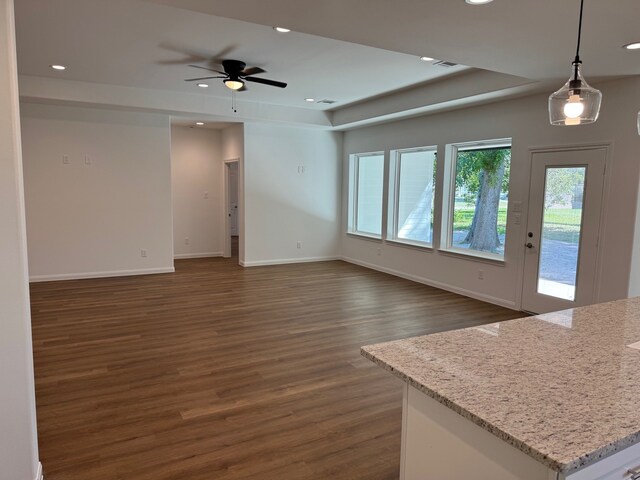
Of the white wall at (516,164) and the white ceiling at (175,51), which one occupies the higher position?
the white ceiling at (175,51)

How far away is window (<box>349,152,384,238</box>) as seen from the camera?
8.09 m

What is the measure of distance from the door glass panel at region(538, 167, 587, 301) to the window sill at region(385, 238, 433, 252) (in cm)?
194

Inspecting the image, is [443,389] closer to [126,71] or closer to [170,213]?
[126,71]

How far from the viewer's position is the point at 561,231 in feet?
16.1

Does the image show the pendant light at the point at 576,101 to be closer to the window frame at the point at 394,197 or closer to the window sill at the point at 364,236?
the window frame at the point at 394,197

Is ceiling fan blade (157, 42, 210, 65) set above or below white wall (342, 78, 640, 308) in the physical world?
above

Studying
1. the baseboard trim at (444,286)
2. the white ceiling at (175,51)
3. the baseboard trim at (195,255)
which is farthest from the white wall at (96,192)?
the baseboard trim at (444,286)

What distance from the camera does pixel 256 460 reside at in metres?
2.40

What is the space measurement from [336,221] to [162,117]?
388 cm

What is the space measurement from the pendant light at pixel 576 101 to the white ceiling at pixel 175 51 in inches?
102

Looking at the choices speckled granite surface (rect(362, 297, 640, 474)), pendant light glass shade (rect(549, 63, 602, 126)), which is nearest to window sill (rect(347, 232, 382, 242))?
pendant light glass shade (rect(549, 63, 602, 126))

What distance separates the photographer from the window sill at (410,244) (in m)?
6.85

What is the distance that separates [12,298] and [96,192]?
5.39m

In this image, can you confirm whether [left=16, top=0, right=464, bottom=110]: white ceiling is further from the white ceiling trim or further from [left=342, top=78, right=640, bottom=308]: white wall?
[left=342, top=78, right=640, bottom=308]: white wall
